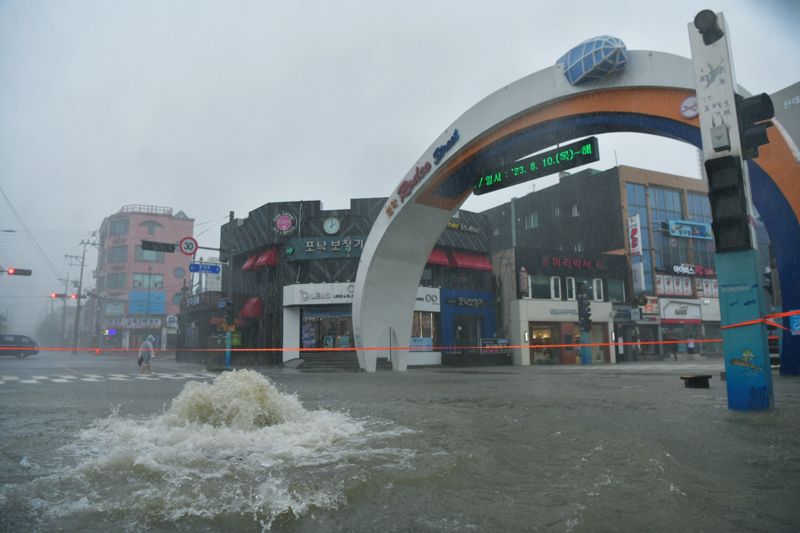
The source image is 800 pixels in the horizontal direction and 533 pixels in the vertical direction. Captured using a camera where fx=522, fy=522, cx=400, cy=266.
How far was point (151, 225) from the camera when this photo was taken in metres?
71.1

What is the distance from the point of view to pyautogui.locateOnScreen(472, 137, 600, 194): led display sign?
13.0 metres

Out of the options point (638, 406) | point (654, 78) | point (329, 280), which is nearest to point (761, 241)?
point (329, 280)

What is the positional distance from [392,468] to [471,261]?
1143 inches

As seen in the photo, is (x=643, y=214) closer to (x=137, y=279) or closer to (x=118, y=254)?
Result: (x=137, y=279)

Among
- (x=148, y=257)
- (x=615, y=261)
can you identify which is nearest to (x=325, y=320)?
(x=615, y=261)

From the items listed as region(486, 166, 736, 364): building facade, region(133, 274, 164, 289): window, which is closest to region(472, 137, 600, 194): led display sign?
region(486, 166, 736, 364): building facade

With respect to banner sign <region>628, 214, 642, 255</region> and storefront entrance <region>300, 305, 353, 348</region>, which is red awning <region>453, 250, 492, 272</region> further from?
banner sign <region>628, 214, 642, 255</region>

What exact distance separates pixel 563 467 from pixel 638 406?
14.8 feet

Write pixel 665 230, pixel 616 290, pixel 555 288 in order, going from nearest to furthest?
pixel 555 288 → pixel 616 290 → pixel 665 230

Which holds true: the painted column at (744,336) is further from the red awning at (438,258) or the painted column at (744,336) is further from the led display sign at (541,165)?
the red awning at (438,258)

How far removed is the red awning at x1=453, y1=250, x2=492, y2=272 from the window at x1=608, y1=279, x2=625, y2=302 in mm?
10576

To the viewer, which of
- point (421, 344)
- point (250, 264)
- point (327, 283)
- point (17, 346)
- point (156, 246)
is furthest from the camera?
point (17, 346)

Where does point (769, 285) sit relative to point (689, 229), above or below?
below

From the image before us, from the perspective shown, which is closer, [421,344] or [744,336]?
[744,336]
